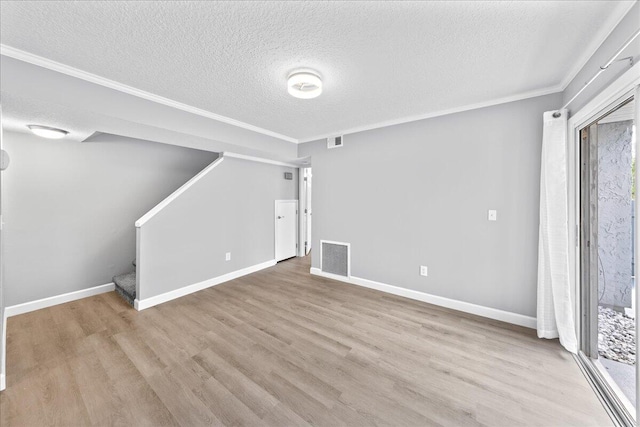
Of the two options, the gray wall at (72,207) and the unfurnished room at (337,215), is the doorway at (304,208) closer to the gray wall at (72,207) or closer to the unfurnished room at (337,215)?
the unfurnished room at (337,215)

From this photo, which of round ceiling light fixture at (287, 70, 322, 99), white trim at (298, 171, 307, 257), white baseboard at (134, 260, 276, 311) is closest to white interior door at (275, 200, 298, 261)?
white trim at (298, 171, 307, 257)

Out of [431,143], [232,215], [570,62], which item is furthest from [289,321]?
[570,62]

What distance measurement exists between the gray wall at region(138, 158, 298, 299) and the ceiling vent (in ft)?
4.86

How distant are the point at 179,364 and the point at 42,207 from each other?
2922 mm

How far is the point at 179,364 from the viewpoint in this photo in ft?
6.34

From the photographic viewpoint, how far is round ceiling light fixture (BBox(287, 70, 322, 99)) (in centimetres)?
196

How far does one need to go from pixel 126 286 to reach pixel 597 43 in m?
5.25

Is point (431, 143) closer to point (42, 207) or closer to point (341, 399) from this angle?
point (341, 399)

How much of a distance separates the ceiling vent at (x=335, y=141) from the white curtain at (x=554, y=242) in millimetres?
2378

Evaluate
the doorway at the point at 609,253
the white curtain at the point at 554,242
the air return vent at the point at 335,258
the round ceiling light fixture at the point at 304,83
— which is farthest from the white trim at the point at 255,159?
the doorway at the point at 609,253

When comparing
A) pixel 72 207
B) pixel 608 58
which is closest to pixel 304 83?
pixel 608 58

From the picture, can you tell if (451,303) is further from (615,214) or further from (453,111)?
(453,111)

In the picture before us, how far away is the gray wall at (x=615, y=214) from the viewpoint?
2.16m

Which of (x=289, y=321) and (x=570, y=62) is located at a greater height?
(x=570, y=62)
